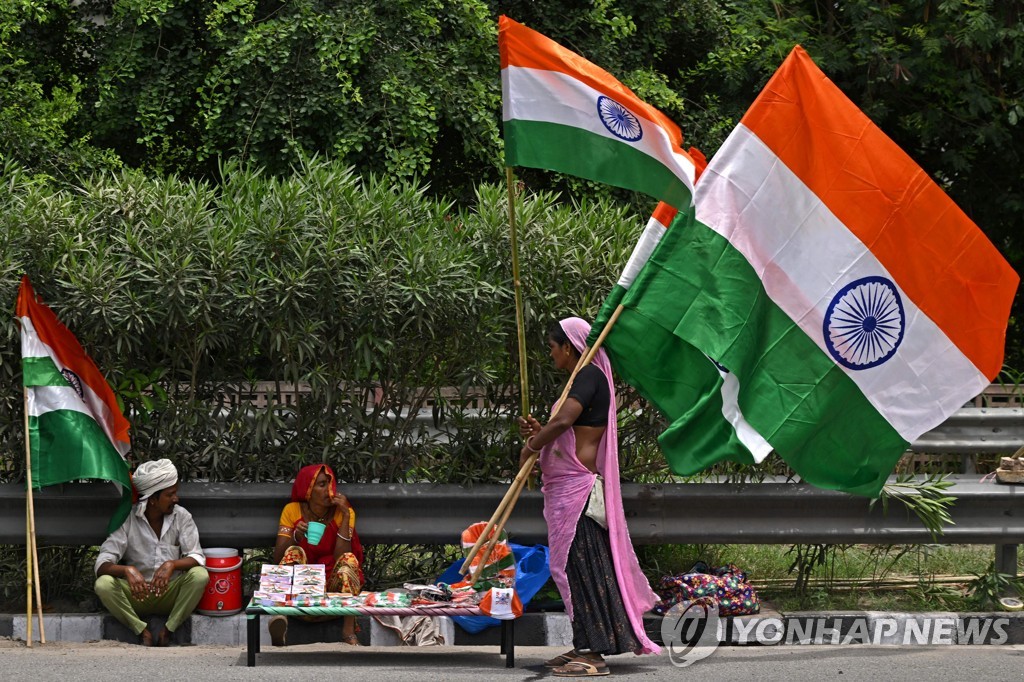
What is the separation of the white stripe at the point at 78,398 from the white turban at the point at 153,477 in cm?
18

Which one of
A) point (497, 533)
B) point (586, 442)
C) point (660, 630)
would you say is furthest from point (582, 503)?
point (660, 630)

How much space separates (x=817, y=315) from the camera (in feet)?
19.9

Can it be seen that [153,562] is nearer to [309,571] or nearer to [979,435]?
[309,571]

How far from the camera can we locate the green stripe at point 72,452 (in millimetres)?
6617

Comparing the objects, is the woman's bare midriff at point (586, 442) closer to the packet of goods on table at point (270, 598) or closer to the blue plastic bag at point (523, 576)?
the blue plastic bag at point (523, 576)

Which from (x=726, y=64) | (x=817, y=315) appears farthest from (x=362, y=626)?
(x=726, y=64)

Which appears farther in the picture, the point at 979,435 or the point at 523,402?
the point at 979,435

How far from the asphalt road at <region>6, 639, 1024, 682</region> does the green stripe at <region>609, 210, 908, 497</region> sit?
0.92 metres

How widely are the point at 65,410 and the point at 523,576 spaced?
102 inches

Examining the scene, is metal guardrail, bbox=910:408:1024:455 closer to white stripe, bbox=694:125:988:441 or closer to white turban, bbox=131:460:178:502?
white stripe, bbox=694:125:988:441

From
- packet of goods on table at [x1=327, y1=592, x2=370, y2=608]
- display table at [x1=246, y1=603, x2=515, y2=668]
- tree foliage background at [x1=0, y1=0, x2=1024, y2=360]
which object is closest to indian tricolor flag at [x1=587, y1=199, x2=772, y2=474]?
display table at [x1=246, y1=603, x2=515, y2=668]

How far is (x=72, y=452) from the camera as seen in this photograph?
6.64 m

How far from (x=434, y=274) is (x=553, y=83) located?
1.25 metres

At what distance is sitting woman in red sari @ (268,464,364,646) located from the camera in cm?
665
